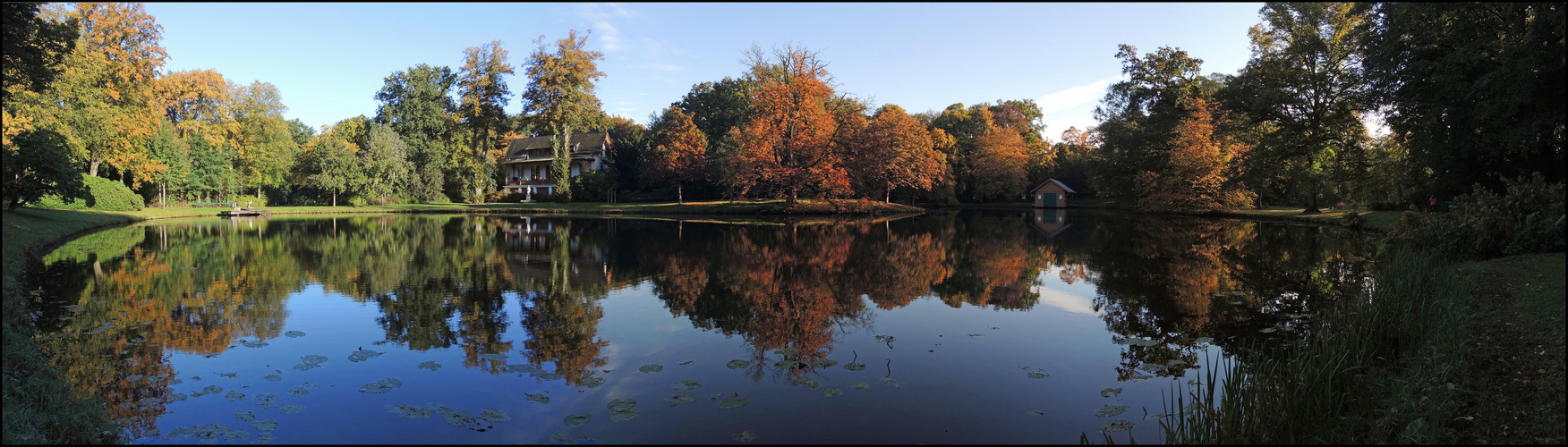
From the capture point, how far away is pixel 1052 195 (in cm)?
6250

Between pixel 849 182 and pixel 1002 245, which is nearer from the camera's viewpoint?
pixel 1002 245

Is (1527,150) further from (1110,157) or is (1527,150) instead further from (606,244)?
(1110,157)

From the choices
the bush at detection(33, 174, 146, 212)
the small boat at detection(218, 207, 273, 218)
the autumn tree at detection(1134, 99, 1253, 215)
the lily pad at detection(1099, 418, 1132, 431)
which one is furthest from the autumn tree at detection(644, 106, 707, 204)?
the lily pad at detection(1099, 418, 1132, 431)

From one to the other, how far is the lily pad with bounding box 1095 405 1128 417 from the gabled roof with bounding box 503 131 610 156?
6177 centimetres

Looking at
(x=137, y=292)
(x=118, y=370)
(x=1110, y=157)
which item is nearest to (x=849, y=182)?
(x=1110, y=157)

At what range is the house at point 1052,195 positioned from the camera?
203ft

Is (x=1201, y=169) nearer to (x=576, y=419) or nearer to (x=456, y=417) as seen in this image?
(x=576, y=419)

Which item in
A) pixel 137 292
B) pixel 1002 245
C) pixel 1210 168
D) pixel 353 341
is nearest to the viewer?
pixel 353 341

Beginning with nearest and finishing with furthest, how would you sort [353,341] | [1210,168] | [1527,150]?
1. [353,341]
2. [1527,150]
3. [1210,168]

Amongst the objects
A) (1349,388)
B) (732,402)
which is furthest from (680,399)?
(1349,388)

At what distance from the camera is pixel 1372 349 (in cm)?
630

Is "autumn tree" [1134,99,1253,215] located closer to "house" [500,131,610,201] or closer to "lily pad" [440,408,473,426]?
"lily pad" [440,408,473,426]

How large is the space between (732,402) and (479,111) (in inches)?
2393

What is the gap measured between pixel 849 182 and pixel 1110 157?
19499 mm
